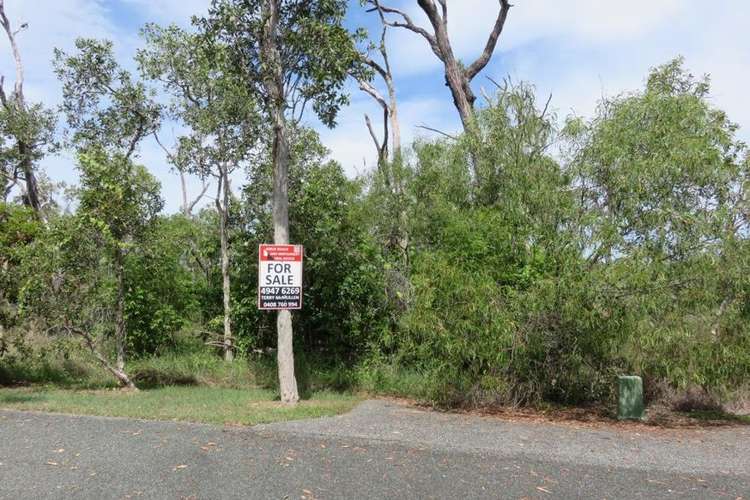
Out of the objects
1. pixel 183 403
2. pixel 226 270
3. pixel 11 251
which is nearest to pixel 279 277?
pixel 183 403

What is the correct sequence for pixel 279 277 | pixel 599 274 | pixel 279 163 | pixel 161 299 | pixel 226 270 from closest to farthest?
pixel 599 274
pixel 279 277
pixel 279 163
pixel 161 299
pixel 226 270

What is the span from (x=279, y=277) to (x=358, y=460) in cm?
530

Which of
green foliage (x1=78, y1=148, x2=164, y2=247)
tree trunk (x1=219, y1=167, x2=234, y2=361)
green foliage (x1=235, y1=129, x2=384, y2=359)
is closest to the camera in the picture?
green foliage (x1=78, y1=148, x2=164, y2=247)

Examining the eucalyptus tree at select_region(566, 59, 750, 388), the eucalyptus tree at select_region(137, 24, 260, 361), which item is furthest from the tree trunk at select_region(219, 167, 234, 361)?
the eucalyptus tree at select_region(566, 59, 750, 388)

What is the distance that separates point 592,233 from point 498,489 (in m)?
5.83

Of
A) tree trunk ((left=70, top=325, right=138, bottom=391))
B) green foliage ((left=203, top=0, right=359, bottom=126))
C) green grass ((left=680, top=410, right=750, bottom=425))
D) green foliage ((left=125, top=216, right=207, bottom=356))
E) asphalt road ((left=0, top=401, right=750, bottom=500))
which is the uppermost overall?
green foliage ((left=203, top=0, right=359, bottom=126))

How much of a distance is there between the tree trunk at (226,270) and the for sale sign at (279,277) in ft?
17.3

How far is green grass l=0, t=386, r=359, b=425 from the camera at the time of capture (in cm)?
1008

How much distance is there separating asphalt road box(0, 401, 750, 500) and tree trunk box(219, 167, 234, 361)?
23.7ft

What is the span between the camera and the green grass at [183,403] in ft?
33.1

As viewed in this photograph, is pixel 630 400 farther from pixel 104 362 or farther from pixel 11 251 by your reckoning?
pixel 11 251

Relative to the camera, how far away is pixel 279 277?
12062 mm

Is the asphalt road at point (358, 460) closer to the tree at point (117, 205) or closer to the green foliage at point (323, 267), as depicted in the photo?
the tree at point (117, 205)

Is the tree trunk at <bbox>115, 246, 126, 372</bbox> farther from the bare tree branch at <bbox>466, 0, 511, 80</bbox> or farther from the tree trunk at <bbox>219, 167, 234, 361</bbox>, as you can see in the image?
the bare tree branch at <bbox>466, 0, 511, 80</bbox>
